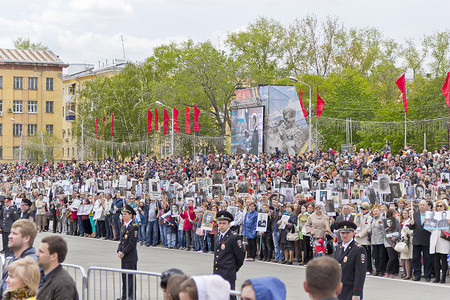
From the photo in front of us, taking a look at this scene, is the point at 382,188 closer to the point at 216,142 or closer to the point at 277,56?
the point at 216,142

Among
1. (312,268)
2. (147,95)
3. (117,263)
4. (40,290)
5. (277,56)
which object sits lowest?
(117,263)

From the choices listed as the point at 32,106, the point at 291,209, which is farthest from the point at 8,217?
the point at 32,106

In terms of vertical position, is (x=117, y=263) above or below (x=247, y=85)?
below

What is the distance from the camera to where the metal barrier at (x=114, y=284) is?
8.95 m

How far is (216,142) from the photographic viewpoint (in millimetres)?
59875

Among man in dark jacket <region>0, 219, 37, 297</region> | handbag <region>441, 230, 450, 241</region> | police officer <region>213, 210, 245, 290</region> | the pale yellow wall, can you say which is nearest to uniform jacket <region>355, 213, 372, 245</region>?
handbag <region>441, 230, 450, 241</region>

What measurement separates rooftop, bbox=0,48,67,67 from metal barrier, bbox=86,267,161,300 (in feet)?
288

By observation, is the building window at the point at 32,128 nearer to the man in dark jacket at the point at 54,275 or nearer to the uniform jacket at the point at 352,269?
the uniform jacket at the point at 352,269

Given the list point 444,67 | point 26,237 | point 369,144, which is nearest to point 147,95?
point 369,144

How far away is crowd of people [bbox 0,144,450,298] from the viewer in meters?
16.9

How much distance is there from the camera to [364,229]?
17422 mm

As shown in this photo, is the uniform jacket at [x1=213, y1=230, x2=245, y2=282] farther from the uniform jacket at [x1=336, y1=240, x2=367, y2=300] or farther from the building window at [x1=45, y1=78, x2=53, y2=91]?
the building window at [x1=45, y1=78, x2=53, y2=91]

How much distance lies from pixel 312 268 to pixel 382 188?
606 inches

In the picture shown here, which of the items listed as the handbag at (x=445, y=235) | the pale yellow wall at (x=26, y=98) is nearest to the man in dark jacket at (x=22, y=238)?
the handbag at (x=445, y=235)
